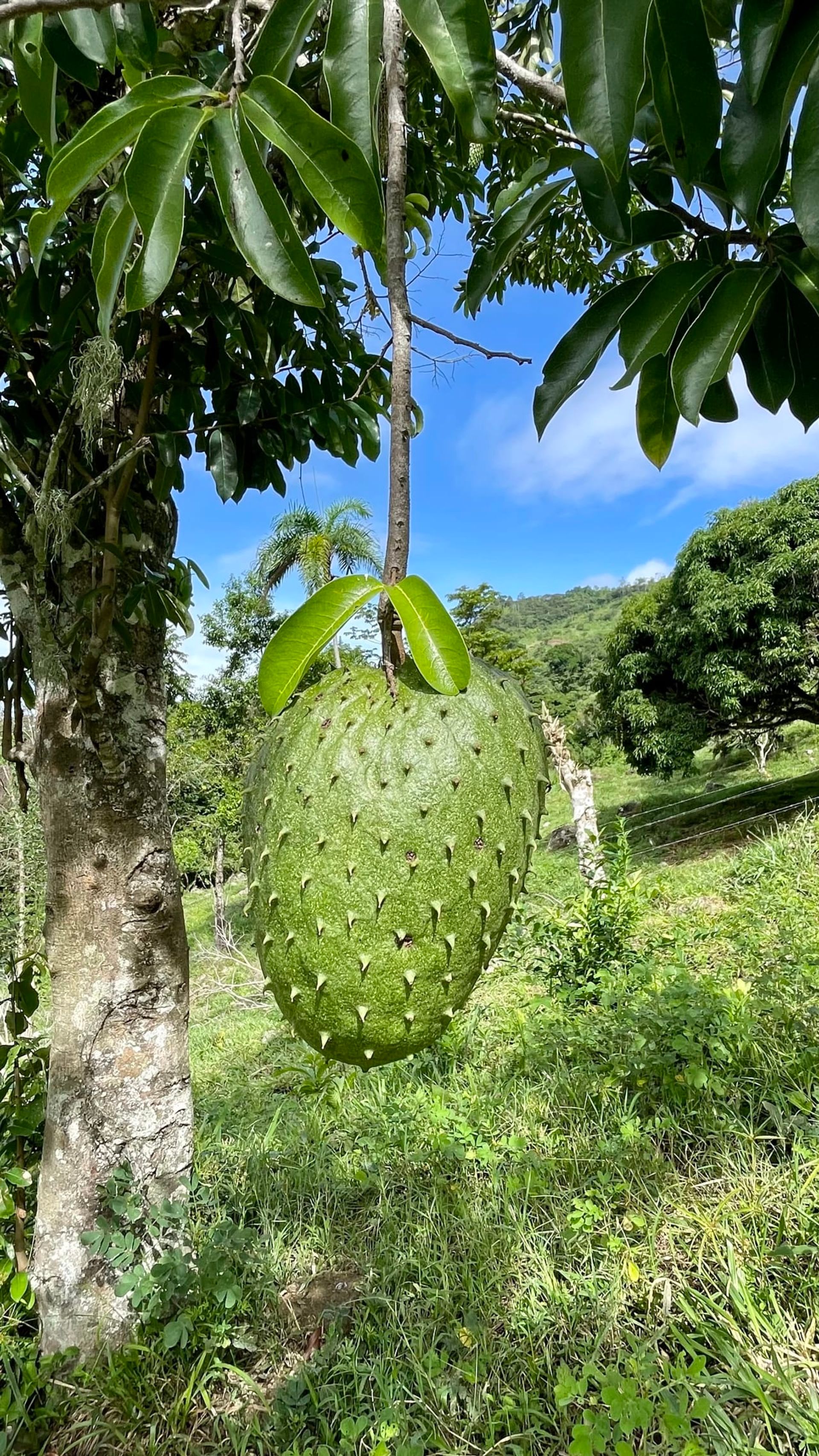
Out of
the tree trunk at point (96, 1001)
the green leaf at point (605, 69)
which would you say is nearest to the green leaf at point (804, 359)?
the green leaf at point (605, 69)

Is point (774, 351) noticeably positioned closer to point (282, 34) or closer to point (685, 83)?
point (685, 83)

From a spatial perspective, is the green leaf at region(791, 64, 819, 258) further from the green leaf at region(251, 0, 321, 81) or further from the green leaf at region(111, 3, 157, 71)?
the green leaf at region(111, 3, 157, 71)

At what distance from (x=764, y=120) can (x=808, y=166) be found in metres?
0.11

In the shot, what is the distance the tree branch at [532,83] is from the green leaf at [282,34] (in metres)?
0.25

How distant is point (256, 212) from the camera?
73 cm

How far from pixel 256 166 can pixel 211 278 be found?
163 cm

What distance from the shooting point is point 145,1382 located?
2240 mm

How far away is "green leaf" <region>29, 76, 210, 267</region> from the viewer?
71 cm

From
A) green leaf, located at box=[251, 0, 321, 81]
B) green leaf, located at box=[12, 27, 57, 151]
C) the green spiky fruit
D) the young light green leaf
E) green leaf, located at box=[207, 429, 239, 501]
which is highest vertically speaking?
green leaf, located at box=[207, 429, 239, 501]

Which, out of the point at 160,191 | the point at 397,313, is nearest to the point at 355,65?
the point at 160,191

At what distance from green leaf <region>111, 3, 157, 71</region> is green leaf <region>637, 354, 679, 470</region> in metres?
0.77

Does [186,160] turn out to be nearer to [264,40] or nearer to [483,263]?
[264,40]

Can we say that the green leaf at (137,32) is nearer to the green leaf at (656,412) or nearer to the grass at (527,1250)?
the green leaf at (656,412)

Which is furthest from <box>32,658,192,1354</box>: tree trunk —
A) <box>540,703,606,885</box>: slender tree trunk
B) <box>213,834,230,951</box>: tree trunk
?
<box>213,834,230,951</box>: tree trunk
